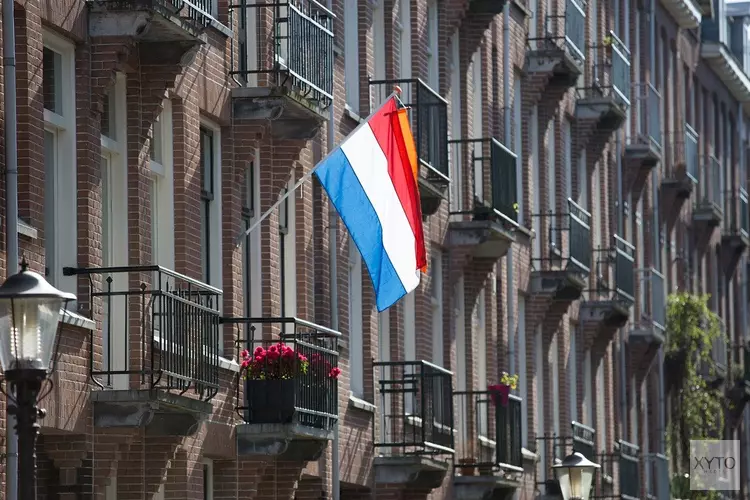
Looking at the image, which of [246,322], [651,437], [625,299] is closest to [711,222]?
[651,437]

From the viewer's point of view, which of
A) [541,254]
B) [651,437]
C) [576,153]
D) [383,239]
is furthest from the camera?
[651,437]

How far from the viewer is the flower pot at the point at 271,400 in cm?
2644

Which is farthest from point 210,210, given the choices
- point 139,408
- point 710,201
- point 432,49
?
point 710,201

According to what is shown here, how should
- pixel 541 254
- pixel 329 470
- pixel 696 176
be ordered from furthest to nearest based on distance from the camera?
pixel 696 176 → pixel 541 254 → pixel 329 470

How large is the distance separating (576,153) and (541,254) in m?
4.07

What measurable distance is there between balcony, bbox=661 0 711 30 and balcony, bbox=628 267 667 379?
25.0 feet

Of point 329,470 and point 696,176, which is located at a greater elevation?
point 696,176

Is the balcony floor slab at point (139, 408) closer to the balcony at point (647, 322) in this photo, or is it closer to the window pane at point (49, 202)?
the window pane at point (49, 202)

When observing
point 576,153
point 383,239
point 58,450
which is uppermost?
point 576,153

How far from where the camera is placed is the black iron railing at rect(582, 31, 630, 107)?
1970 inches

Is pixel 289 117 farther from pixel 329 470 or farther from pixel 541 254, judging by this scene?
pixel 541 254

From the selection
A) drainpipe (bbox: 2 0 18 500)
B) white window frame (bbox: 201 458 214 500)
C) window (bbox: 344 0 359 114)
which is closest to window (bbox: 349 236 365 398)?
window (bbox: 344 0 359 114)

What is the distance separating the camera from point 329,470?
101 ft

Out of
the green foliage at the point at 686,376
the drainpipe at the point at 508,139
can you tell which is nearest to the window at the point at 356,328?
A: the drainpipe at the point at 508,139
